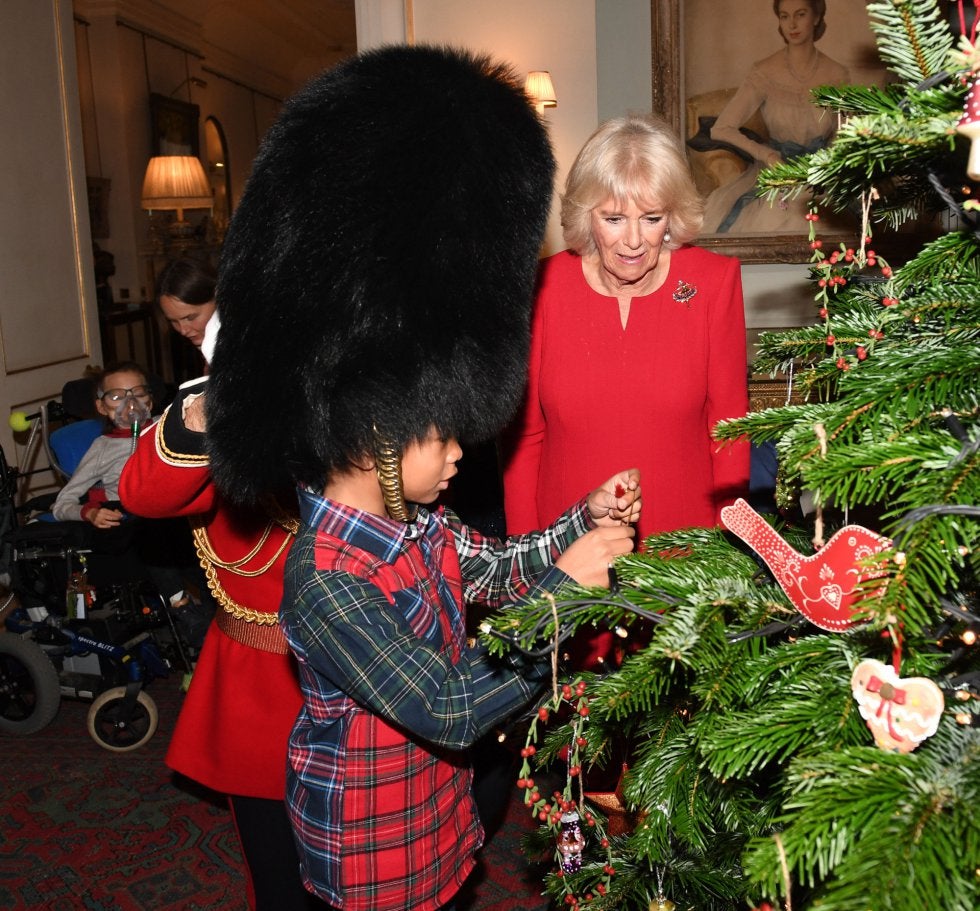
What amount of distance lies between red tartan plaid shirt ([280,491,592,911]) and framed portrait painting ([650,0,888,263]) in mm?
3368

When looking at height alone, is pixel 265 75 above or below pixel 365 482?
above

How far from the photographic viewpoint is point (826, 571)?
2.34ft

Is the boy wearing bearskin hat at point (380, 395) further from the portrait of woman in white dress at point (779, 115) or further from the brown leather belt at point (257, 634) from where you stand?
the portrait of woman in white dress at point (779, 115)

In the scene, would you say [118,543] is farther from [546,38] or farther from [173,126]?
[173,126]

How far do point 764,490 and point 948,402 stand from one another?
1.70 metres

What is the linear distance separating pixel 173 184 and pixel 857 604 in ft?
21.5

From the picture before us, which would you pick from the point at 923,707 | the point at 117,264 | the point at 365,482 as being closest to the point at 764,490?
the point at 365,482

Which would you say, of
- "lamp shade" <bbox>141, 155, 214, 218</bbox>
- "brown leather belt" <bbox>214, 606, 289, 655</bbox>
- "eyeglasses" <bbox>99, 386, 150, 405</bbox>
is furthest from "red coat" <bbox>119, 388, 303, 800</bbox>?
"lamp shade" <bbox>141, 155, 214, 218</bbox>

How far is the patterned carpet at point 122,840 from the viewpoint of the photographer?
2330 millimetres

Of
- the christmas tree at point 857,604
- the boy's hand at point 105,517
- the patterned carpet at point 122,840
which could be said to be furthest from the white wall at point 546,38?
the christmas tree at point 857,604

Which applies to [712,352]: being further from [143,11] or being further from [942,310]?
[143,11]

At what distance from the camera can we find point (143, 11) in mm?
7445

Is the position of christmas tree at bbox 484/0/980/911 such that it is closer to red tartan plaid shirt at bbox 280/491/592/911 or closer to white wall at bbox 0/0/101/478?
red tartan plaid shirt at bbox 280/491/592/911

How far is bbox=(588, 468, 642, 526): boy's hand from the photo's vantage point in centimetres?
125
